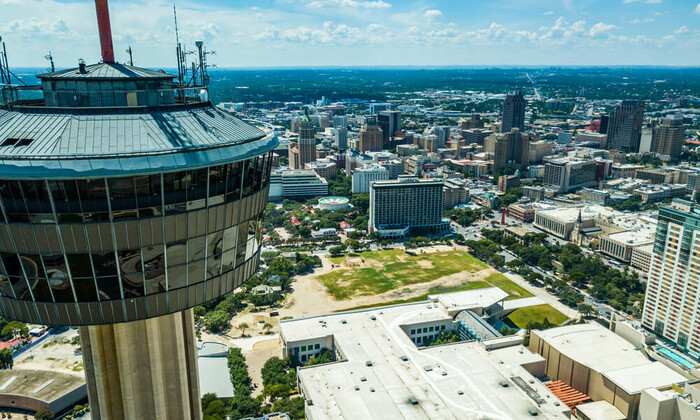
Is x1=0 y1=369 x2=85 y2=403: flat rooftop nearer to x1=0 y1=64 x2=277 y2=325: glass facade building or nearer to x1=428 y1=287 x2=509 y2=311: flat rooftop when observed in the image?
x1=0 y1=64 x2=277 y2=325: glass facade building

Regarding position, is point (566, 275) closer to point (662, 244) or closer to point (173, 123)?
point (662, 244)

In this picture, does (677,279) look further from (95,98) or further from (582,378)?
(95,98)

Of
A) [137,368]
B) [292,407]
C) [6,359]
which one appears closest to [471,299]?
[292,407]

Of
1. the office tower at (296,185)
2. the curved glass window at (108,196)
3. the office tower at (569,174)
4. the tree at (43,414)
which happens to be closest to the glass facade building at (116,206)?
the curved glass window at (108,196)

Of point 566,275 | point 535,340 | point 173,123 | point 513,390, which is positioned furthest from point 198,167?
point 566,275

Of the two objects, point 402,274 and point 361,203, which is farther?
point 361,203
